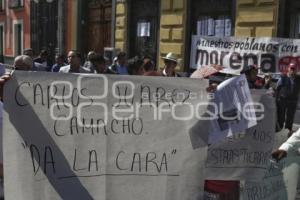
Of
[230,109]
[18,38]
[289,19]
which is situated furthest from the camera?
[18,38]

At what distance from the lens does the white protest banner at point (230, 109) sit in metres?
3.69

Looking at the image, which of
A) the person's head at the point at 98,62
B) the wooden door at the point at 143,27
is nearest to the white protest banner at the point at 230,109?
the person's head at the point at 98,62

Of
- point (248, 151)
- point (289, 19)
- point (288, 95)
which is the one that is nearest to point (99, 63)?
point (248, 151)

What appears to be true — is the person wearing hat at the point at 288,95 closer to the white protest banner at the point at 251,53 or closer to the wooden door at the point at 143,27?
the white protest banner at the point at 251,53

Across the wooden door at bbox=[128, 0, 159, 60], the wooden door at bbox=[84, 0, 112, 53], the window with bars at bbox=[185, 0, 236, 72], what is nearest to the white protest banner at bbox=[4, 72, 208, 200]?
the window with bars at bbox=[185, 0, 236, 72]

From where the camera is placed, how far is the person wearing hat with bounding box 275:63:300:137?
909 centimetres

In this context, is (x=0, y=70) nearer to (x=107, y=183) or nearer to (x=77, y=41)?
(x=107, y=183)

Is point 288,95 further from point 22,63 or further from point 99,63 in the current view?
point 22,63

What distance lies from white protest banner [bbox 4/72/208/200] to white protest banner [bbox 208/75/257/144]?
11 cm

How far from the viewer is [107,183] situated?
3.52m

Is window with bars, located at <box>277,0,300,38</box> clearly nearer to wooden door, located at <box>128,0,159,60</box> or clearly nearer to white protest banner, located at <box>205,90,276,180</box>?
wooden door, located at <box>128,0,159,60</box>

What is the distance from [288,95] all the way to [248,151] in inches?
219

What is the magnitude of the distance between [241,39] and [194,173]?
6223 mm

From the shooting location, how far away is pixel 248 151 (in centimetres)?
397
